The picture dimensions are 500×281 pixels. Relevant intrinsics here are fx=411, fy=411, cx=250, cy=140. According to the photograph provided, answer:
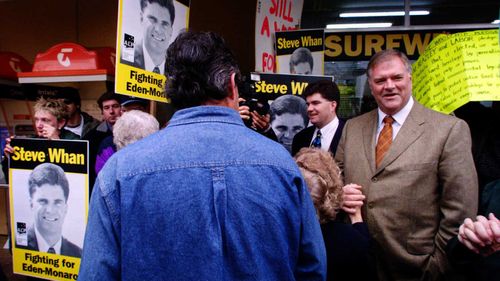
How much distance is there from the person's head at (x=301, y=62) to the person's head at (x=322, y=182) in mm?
2642

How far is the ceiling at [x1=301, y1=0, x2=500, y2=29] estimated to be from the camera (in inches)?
198

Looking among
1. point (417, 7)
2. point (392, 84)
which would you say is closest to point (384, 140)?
point (392, 84)

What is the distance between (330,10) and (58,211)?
163 inches

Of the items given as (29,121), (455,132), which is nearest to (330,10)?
(455,132)

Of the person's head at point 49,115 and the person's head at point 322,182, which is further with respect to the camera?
the person's head at point 49,115

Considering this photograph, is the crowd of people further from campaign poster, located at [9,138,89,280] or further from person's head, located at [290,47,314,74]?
person's head, located at [290,47,314,74]

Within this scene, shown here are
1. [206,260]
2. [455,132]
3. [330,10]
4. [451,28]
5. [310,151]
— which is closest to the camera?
[206,260]

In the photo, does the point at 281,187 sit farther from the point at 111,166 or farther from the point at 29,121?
the point at 29,121

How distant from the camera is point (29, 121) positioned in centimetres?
609

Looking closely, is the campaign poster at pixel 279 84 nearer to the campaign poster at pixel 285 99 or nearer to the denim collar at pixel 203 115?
the campaign poster at pixel 285 99

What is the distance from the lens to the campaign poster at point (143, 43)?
2369 millimetres

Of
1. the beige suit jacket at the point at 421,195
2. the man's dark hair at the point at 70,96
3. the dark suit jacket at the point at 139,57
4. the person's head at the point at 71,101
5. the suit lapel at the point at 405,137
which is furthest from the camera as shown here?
the man's dark hair at the point at 70,96

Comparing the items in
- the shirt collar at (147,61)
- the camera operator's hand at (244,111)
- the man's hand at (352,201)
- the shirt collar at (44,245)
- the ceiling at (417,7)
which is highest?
the ceiling at (417,7)

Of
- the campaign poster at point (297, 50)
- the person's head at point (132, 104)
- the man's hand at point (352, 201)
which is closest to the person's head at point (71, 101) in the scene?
the person's head at point (132, 104)
